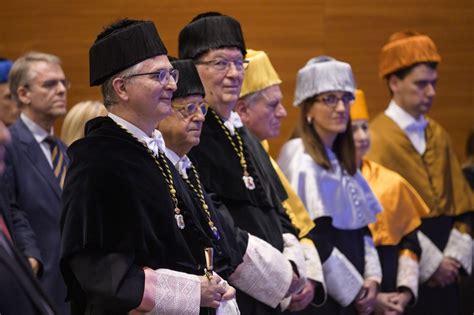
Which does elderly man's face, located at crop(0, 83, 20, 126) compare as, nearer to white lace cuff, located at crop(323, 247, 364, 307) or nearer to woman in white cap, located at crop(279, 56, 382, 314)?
woman in white cap, located at crop(279, 56, 382, 314)

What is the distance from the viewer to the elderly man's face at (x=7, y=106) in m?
6.01

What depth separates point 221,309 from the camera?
358cm

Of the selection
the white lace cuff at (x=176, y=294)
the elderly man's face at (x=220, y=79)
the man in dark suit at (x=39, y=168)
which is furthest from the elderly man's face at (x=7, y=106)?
the white lace cuff at (x=176, y=294)

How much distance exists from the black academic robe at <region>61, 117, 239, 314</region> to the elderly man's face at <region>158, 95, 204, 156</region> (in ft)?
1.13

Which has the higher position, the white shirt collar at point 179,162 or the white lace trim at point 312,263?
the white shirt collar at point 179,162

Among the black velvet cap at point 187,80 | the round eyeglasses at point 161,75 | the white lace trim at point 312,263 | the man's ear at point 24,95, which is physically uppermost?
the round eyeglasses at point 161,75

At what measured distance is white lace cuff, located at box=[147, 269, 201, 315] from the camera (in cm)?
329

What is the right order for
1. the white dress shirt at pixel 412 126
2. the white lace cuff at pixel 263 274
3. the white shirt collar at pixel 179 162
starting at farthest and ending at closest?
the white dress shirt at pixel 412 126 < the white lace cuff at pixel 263 274 < the white shirt collar at pixel 179 162

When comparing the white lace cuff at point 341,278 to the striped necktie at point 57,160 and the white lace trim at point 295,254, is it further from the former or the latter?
the striped necktie at point 57,160

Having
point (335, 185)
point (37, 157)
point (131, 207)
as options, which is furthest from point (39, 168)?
point (131, 207)

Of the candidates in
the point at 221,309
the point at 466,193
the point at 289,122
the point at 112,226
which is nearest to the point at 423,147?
the point at 466,193

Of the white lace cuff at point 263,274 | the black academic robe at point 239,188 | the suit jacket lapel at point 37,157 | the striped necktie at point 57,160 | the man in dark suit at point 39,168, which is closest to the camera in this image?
the white lace cuff at point 263,274

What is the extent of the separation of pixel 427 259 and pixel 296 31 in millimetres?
1924

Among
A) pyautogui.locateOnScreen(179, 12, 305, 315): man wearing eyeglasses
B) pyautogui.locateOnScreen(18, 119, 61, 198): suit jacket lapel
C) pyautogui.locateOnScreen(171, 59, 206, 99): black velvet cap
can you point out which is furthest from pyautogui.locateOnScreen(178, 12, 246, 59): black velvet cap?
pyautogui.locateOnScreen(18, 119, 61, 198): suit jacket lapel
